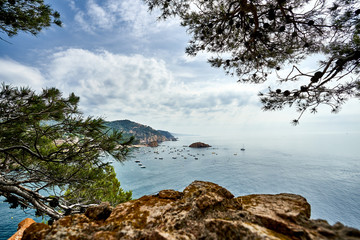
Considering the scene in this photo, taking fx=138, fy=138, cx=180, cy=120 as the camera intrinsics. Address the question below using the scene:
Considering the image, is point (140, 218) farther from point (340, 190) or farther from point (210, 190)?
point (340, 190)

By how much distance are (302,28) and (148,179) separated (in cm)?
4575

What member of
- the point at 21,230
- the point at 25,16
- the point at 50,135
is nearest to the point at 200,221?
the point at 50,135

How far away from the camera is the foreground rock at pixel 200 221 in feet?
4.04

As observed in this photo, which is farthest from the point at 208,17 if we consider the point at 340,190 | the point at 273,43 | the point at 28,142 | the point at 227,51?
the point at 340,190

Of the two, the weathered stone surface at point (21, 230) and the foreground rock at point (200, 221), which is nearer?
the foreground rock at point (200, 221)

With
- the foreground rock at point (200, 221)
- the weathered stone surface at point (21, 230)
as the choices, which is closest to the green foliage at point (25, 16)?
the foreground rock at point (200, 221)

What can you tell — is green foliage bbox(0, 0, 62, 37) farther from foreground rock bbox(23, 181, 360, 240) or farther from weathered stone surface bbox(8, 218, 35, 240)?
weathered stone surface bbox(8, 218, 35, 240)

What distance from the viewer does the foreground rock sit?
123cm

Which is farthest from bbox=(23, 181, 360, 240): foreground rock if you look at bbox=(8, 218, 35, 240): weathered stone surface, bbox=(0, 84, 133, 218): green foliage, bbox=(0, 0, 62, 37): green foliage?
bbox=(8, 218, 35, 240): weathered stone surface

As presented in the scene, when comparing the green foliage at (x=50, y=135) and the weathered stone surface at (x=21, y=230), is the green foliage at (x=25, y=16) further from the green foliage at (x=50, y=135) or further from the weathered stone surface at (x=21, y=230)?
the weathered stone surface at (x=21, y=230)

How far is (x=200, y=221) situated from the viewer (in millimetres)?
1570

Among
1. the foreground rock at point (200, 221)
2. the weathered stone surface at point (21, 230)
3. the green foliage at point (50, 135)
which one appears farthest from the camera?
the weathered stone surface at point (21, 230)

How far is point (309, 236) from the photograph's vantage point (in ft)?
3.59

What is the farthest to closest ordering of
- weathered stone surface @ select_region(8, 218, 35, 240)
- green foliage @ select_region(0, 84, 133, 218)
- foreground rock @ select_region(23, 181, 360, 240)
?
weathered stone surface @ select_region(8, 218, 35, 240)
green foliage @ select_region(0, 84, 133, 218)
foreground rock @ select_region(23, 181, 360, 240)
